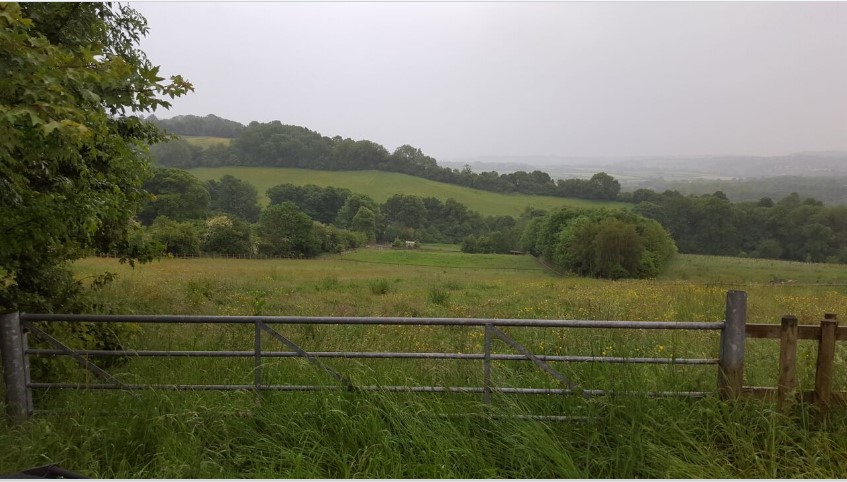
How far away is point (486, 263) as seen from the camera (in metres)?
55.6

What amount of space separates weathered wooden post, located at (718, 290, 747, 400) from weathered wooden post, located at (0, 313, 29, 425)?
634cm

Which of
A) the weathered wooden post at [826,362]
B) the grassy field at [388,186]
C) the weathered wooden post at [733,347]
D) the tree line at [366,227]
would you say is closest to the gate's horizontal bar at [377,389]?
the weathered wooden post at [733,347]

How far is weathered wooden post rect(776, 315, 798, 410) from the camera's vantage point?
413 cm

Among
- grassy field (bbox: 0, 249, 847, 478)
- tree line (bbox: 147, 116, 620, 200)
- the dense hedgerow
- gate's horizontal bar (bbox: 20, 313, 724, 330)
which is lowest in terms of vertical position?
the dense hedgerow

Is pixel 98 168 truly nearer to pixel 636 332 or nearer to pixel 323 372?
pixel 323 372

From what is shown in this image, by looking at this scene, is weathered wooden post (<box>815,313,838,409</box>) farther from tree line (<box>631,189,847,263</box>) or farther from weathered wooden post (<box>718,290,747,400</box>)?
Result: tree line (<box>631,189,847,263</box>)

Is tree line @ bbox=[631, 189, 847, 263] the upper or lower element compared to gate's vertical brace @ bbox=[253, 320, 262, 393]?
lower

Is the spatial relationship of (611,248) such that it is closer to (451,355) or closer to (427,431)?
(451,355)

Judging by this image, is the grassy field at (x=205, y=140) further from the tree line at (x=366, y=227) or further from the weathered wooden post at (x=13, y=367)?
the weathered wooden post at (x=13, y=367)

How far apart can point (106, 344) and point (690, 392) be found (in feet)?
22.6

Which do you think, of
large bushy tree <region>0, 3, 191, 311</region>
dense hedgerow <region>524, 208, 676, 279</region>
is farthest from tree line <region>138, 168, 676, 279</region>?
large bushy tree <region>0, 3, 191, 311</region>

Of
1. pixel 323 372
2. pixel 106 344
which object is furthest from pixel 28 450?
pixel 106 344

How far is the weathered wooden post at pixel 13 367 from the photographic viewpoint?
14.7 feet

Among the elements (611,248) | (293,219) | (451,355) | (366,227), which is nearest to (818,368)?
(451,355)
